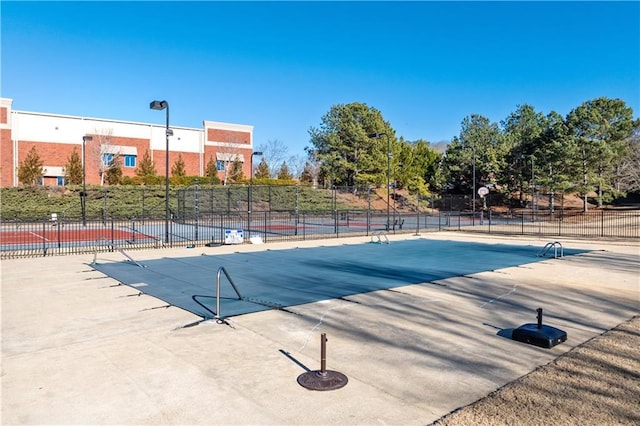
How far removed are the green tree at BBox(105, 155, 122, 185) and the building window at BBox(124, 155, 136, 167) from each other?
119 centimetres

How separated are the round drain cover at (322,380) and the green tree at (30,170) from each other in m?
51.4

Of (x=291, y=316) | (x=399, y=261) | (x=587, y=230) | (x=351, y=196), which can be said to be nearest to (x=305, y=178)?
(x=351, y=196)

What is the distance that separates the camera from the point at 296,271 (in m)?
13.8

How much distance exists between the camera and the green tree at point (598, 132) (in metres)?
49.4

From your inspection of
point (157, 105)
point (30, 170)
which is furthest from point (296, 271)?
point (30, 170)

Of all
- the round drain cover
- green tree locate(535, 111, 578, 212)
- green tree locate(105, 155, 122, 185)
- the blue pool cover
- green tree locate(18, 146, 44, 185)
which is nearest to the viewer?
the round drain cover

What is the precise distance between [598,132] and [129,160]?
58214mm

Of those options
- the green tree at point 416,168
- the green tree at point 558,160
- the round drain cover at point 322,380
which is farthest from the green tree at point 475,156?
the round drain cover at point 322,380

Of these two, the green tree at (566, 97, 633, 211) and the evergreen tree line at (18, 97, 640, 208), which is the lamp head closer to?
the evergreen tree line at (18, 97, 640, 208)

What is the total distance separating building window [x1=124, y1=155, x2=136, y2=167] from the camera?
59.4 meters

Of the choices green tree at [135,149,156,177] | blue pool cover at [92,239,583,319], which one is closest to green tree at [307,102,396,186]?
green tree at [135,149,156,177]

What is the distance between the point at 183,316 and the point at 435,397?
514 cm

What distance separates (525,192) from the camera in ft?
212

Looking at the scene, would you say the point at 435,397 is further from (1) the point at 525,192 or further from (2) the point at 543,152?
(1) the point at 525,192
